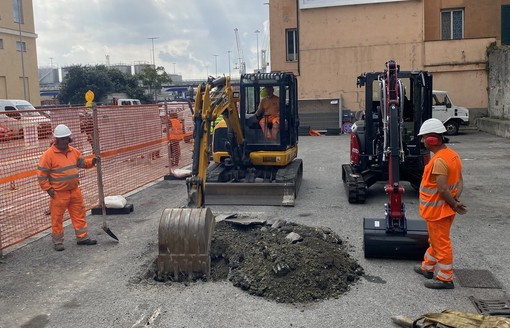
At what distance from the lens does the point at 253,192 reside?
10.4 metres

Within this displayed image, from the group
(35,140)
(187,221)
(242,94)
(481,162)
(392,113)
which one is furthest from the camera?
(481,162)

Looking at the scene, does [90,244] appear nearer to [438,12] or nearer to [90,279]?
[90,279]

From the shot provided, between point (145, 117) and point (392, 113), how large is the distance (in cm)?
798

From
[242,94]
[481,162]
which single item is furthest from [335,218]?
[481,162]

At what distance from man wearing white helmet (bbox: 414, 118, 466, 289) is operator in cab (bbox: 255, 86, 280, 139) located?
5476 millimetres

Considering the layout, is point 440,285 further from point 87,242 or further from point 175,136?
point 175,136

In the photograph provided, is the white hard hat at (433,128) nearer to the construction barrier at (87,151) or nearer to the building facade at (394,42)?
the construction barrier at (87,151)

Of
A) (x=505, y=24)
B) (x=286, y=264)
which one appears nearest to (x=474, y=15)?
(x=505, y=24)

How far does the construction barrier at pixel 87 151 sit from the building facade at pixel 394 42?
13431mm

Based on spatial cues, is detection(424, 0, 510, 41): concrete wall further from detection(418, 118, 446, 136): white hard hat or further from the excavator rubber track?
detection(418, 118, 446, 136): white hard hat

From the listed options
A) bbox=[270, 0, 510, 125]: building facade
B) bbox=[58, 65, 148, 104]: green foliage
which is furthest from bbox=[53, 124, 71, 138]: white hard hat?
→ bbox=[58, 65, 148, 104]: green foliage

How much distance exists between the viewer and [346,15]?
28203 mm

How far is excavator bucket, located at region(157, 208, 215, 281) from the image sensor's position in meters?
6.31

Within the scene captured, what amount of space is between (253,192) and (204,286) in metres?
4.42
